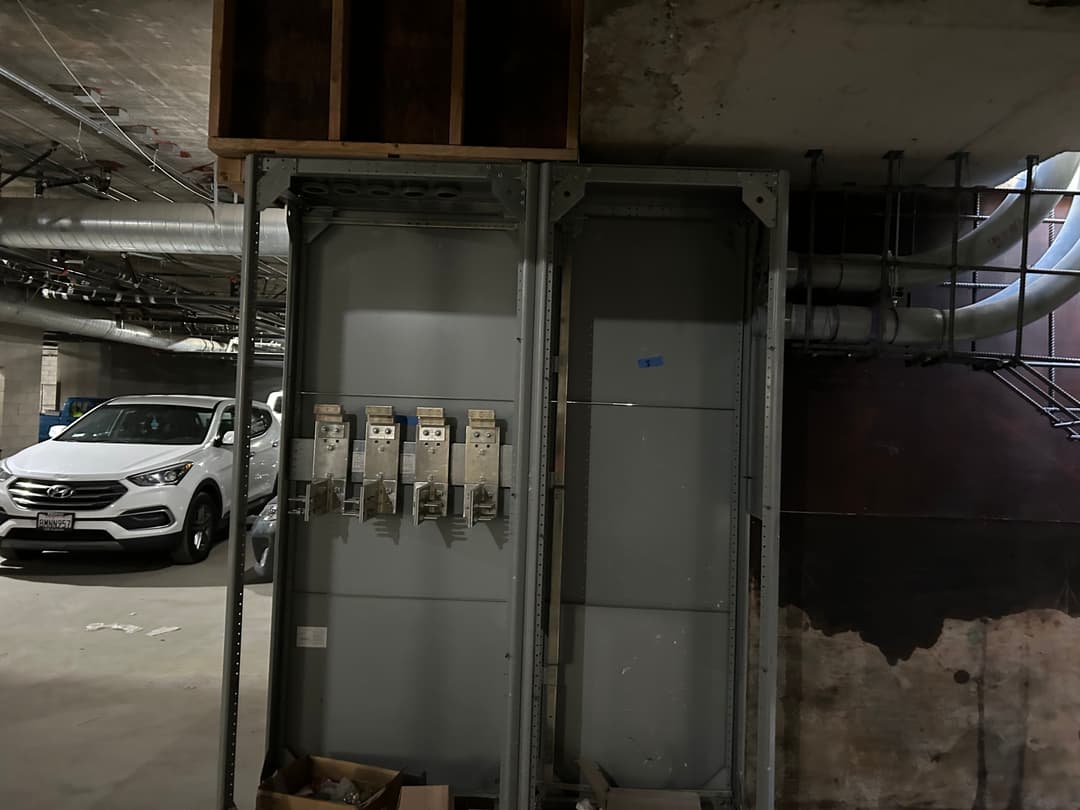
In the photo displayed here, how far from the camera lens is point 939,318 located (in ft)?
8.48

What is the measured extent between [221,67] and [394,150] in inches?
25.3

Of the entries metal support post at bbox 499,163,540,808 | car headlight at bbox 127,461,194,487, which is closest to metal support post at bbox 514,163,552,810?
metal support post at bbox 499,163,540,808

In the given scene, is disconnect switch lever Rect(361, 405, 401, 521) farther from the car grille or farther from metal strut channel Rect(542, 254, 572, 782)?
the car grille

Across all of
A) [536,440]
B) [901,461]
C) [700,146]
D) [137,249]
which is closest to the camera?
[536,440]

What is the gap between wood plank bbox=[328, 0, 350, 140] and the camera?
2125 mm

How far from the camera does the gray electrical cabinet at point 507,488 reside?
267 cm

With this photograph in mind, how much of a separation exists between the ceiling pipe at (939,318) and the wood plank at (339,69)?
1.89m

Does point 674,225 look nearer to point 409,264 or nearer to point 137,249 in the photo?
point 409,264

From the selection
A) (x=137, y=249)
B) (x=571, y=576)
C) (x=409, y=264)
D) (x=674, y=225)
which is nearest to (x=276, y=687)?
(x=571, y=576)

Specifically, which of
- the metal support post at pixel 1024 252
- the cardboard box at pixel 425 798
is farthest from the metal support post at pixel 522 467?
the metal support post at pixel 1024 252

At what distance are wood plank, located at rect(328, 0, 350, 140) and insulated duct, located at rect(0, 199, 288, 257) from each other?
2268mm

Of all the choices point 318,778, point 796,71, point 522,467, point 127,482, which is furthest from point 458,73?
point 127,482

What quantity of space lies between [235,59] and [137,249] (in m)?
3.04

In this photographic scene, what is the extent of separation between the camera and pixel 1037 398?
9.48ft
